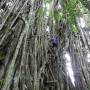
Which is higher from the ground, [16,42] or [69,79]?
[16,42]

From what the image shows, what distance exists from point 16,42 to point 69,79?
33.8 inches

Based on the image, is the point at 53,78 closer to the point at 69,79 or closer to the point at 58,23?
the point at 69,79

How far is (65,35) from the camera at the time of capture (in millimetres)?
3547

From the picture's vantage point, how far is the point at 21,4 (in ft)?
14.2

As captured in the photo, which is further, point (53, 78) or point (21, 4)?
point (21, 4)

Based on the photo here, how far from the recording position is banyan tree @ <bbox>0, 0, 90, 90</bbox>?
258cm

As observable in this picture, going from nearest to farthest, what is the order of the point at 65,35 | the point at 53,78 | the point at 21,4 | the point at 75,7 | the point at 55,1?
the point at 53,78 < the point at 65,35 < the point at 75,7 < the point at 21,4 < the point at 55,1

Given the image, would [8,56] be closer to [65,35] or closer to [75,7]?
[65,35]

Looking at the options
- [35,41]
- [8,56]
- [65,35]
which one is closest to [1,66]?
[8,56]

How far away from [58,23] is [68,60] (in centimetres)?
114

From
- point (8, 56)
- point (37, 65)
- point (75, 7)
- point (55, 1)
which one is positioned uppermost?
point (8, 56)

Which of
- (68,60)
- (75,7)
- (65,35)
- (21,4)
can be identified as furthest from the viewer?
(21,4)

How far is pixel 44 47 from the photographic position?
124 inches

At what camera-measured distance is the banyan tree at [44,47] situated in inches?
102
